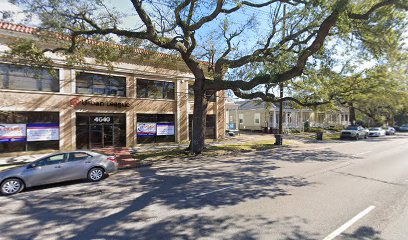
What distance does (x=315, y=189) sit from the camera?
23.2ft

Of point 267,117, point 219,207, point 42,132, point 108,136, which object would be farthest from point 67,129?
point 267,117

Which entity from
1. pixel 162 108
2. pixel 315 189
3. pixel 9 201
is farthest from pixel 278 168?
pixel 162 108

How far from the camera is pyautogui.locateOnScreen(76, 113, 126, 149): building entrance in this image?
55.8ft

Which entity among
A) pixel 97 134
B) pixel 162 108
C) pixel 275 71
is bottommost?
pixel 97 134

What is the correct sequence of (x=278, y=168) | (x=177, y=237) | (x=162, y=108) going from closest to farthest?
(x=177, y=237) < (x=278, y=168) < (x=162, y=108)

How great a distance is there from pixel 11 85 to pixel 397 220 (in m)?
19.7

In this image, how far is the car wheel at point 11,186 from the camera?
24.9ft

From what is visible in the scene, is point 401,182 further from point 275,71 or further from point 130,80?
point 130,80

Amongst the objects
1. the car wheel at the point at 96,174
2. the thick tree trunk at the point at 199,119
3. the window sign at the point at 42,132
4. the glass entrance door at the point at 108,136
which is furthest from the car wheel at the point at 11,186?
the glass entrance door at the point at 108,136

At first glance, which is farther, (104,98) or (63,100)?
(104,98)

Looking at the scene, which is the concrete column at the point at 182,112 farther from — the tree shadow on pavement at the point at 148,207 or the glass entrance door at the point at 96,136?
the tree shadow on pavement at the point at 148,207

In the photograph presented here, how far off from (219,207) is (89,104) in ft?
48.5

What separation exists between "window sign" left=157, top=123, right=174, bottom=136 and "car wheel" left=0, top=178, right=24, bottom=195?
12.7 metres

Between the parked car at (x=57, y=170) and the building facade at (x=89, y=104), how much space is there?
22.8 ft
